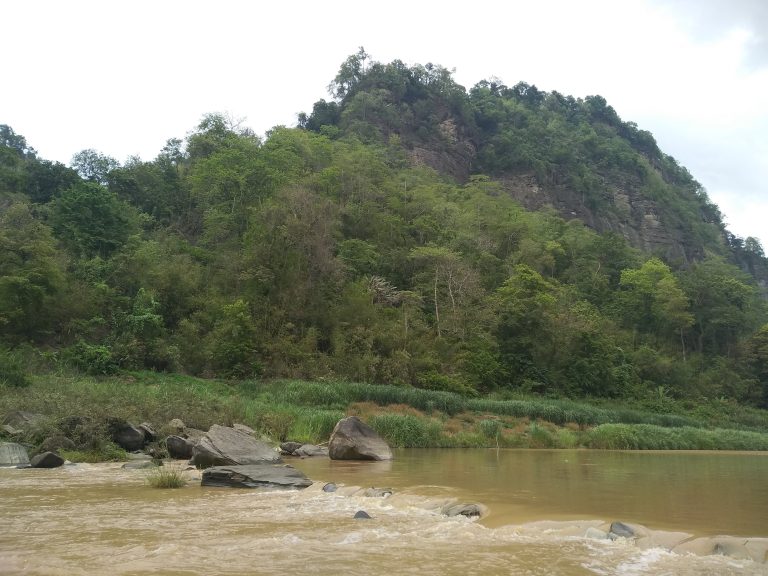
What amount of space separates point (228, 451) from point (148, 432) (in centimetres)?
463

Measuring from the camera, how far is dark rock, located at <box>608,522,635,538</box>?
23.9 ft

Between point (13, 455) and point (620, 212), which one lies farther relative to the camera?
point (620, 212)

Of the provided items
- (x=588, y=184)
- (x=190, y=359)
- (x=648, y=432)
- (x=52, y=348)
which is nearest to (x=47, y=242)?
(x=52, y=348)

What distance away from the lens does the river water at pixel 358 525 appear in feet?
19.2

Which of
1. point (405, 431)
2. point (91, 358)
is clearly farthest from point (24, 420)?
point (91, 358)

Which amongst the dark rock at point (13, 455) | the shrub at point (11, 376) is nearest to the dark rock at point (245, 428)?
the dark rock at point (13, 455)

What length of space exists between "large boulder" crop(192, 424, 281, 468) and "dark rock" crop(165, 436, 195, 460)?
5.65ft

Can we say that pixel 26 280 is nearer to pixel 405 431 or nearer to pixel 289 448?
pixel 289 448

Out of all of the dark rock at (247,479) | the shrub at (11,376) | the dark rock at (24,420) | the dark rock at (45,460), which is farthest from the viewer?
the shrub at (11,376)

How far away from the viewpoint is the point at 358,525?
7.85 meters

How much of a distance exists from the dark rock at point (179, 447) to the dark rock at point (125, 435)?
1.14m

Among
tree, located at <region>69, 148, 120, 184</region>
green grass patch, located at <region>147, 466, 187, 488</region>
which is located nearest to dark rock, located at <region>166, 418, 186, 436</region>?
green grass patch, located at <region>147, 466, 187, 488</region>

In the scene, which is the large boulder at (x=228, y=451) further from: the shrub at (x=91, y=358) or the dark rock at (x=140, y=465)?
the shrub at (x=91, y=358)

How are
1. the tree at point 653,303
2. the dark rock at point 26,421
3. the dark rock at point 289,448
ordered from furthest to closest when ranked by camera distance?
the tree at point 653,303
the dark rock at point 289,448
the dark rock at point 26,421
